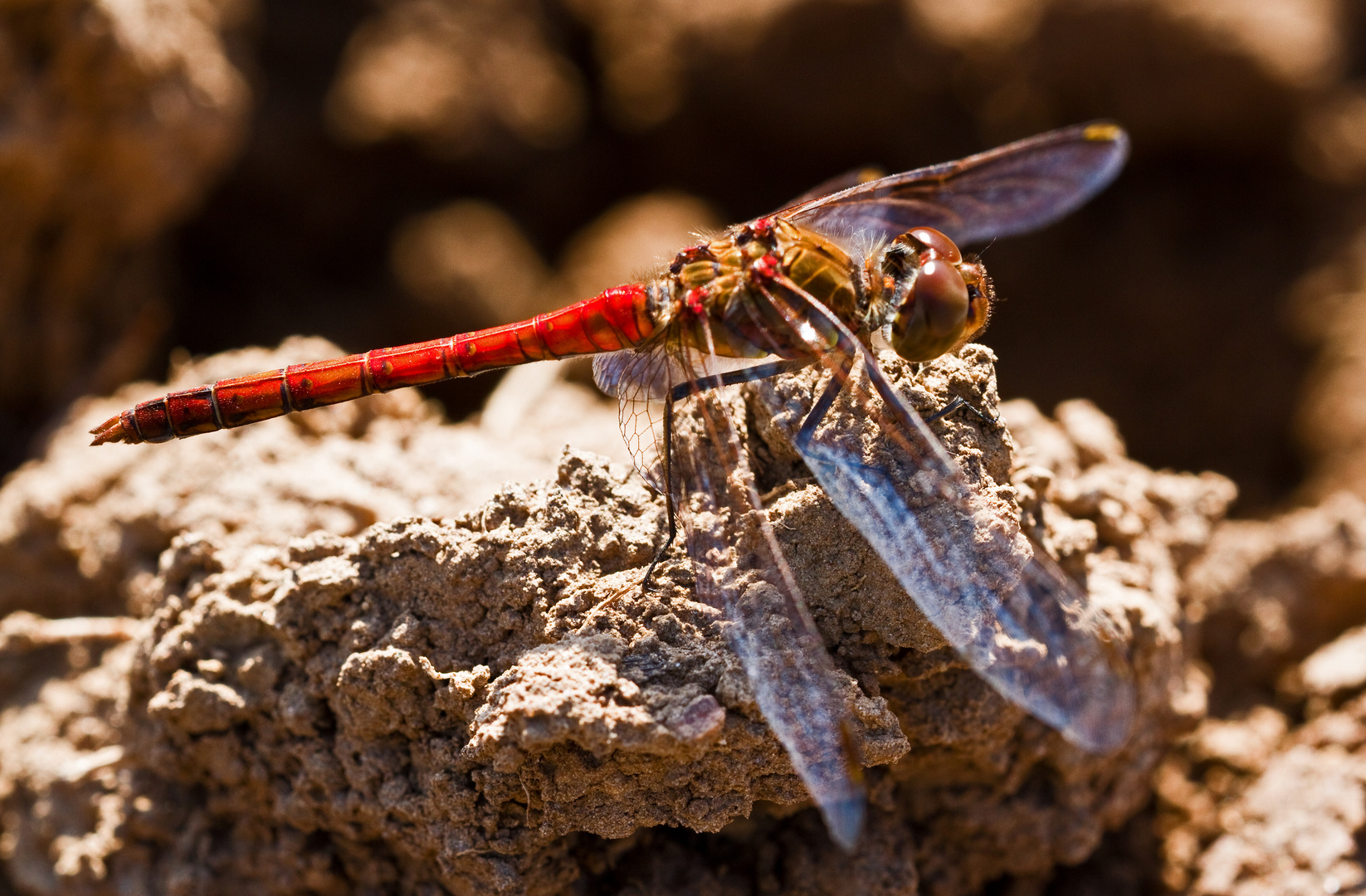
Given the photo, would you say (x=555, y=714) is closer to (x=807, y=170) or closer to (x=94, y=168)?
(x=94, y=168)

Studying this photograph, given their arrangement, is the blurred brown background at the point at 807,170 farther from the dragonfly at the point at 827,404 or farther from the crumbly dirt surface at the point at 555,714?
the crumbly dirt surface at the point at 555,714

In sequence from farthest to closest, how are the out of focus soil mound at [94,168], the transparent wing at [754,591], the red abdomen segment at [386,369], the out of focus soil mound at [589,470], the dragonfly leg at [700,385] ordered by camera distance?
the out of focus soil mound at [94,168] < the red abdomen segment at [386,369] < the dragonfly leg at [700,385] < the out of focus soil mound at [589,470] < the transparent wing at [754,591]

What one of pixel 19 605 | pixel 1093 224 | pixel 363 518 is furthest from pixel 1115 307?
pixel 19 605

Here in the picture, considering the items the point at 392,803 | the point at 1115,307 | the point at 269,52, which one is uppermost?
the point at 269,52

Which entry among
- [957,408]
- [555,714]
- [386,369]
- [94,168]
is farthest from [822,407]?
[94,168]

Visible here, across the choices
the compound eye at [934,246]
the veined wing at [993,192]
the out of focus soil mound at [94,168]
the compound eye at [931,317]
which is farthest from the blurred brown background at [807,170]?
the compound eye at [931,317]

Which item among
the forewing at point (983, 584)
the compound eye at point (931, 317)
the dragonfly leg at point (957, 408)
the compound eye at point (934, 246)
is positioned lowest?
the forewing at point (983, 584)

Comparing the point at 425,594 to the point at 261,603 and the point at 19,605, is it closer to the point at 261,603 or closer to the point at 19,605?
the point at 261,603

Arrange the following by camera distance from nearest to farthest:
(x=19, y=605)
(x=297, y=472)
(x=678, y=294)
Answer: (x=678, y=294), (x=297, y=472), (x=19, y=605)
